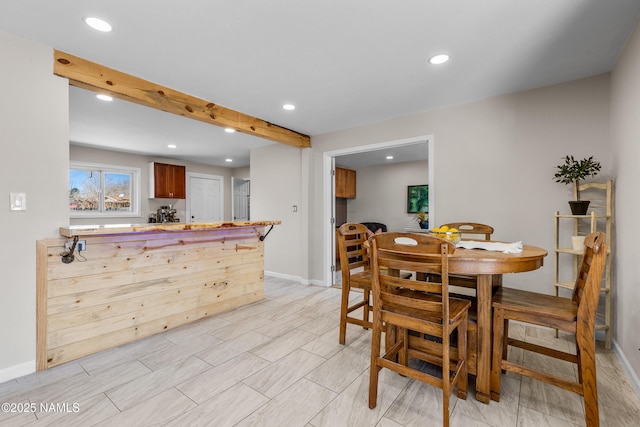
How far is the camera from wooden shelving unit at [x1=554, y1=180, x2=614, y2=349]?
238 cm

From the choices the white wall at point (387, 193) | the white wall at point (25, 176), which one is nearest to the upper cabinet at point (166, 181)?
the white wall at point (387, 193)

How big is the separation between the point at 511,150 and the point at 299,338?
2806 millimetres

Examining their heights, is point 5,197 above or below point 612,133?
below

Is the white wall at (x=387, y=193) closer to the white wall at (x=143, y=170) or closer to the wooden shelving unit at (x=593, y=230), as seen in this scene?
the white wall at (x=143, y=170)

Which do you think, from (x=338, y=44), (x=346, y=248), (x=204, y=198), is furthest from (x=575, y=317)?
(x=204, y=198)

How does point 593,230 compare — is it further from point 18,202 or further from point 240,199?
point 240,199

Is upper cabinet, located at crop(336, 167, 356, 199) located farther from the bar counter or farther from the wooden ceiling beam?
the bar counter

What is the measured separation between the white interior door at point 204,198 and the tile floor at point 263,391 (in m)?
4.72

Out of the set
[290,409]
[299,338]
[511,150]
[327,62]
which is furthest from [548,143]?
[290,409]

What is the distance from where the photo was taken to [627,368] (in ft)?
6.67

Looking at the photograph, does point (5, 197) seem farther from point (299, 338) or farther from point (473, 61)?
point (473, 61)

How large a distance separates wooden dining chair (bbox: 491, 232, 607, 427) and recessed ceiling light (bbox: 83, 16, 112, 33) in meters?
3.00

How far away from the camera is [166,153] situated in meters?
5.95

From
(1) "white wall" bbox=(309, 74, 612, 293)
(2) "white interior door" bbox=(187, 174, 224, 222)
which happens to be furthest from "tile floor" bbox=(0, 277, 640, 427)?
(2) "white interior door" bbox=(187, 174, 224, 222)
